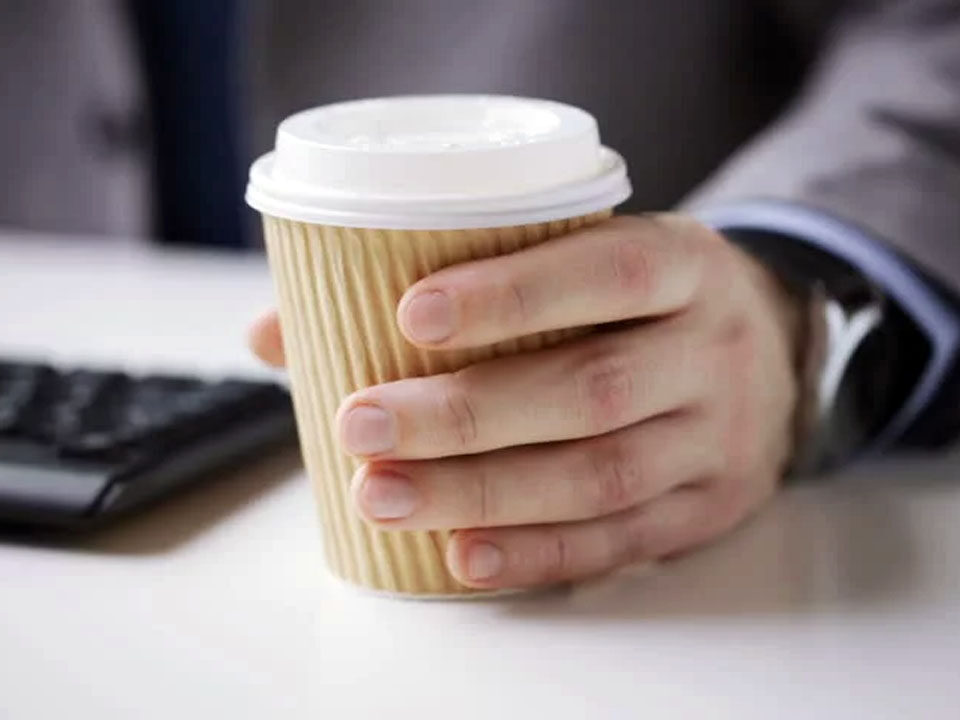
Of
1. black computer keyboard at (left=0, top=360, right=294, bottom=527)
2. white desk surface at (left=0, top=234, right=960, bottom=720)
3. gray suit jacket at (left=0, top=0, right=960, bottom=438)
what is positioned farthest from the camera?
gray suit jacket at (left=0, top=0, right=960, bottom=438)

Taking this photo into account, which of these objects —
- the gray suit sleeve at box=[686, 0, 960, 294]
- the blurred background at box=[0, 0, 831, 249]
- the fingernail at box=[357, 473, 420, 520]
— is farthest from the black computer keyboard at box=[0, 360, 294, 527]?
the blurred background at box=[0, 0, 831, 249]

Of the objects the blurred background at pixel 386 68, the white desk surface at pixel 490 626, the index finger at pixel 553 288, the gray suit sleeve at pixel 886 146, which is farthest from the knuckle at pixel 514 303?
the blurred background at pixel 386 68

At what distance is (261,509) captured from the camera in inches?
23.4

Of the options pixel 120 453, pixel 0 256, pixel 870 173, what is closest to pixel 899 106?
pixel 870 173

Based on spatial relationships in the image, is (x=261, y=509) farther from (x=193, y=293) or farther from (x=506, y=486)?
(x=193, y=293)

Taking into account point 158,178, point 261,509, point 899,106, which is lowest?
point 158,178

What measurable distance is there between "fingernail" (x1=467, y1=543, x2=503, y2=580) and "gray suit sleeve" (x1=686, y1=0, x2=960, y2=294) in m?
0.25

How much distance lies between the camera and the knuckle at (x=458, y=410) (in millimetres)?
467

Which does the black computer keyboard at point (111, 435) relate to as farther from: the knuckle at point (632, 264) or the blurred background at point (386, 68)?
the blurred background at point (386, 68)

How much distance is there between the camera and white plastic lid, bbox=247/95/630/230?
445 mm

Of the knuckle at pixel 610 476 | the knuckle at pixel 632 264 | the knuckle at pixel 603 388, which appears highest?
the knuckle at pixel 632 264

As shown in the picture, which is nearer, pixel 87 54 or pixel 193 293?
pixel 193 293

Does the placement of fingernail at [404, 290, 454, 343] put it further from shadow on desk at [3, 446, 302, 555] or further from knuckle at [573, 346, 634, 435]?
shadow on desk at [3, 446, 302, 555]

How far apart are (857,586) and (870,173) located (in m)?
0.23
